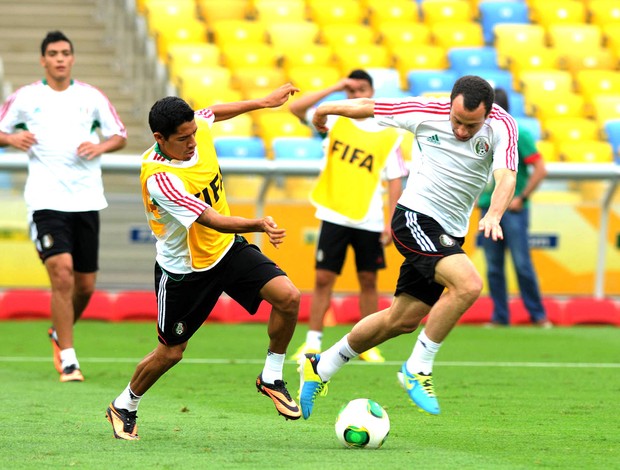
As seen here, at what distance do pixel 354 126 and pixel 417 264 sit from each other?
11.7 feet

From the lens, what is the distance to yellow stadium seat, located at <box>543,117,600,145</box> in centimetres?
1675

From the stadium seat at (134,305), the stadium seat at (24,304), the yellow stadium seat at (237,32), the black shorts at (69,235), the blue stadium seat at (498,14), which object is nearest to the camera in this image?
the black shorts at (69,235)

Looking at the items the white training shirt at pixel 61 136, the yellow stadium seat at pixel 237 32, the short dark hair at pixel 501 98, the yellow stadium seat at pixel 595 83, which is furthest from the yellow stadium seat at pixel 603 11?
the white training shirt at pixel 61 136

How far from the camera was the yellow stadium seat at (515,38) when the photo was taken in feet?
60.3

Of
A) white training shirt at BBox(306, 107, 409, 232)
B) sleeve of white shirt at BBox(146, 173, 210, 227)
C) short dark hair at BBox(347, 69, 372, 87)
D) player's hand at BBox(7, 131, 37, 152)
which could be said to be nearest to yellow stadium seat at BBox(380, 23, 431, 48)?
white training shirt at BBox(306, 107, 409, 232)

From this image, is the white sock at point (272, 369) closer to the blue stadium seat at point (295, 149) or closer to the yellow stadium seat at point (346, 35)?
the blue stadium seat at point (295, 149)

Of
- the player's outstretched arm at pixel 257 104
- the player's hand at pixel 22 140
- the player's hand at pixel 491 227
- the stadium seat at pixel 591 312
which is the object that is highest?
the player's outstretched arm at pixel 257 104

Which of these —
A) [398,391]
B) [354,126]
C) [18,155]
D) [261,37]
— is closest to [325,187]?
[354,126]

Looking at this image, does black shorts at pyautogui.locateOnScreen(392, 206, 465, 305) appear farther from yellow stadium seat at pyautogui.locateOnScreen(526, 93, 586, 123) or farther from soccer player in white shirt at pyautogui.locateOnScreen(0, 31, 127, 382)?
yellow stadium seat at pyautogui.locateOnScreen(526, 93, 586, 123)

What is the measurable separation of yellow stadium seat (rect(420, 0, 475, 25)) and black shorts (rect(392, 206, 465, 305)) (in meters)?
12.1

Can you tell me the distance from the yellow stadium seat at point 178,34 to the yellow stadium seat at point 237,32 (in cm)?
22

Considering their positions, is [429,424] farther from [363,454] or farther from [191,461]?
[191,461]

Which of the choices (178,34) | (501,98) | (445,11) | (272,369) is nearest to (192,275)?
(272,369)

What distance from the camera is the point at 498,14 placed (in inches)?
755
